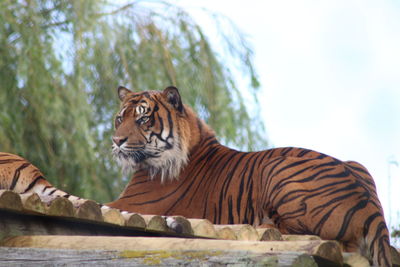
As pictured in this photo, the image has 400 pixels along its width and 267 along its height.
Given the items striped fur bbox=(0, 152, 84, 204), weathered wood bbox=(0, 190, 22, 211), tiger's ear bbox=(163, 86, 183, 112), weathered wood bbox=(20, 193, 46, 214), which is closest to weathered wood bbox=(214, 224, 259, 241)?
weathered wood bbox=(20, 193, 46, 214)

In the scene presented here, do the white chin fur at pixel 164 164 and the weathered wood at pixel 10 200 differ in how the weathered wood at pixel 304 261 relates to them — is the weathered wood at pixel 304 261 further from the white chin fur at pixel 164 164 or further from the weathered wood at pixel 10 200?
the white chin fur at pixel 164 164

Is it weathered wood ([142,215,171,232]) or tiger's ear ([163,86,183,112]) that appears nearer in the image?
weathered wood ([142,215,171,232])

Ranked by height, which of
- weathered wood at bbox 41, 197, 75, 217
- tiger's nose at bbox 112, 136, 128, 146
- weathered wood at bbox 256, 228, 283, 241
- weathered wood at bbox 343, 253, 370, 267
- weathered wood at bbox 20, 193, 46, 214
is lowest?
weathered wood at bbox 256, 228, 283, 241

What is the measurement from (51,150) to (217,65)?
2740 millimetres

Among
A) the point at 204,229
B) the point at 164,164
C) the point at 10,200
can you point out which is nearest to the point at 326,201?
the point at 204,229

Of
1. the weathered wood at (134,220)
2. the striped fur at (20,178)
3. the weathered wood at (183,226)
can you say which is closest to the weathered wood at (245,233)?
the weathered wood at (183,226)

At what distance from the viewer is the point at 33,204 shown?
3.14 m

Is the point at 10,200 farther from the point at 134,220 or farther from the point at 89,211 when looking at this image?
the point at 134,220

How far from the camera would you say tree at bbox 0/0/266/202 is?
285 inches

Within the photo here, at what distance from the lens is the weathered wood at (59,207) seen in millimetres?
3201

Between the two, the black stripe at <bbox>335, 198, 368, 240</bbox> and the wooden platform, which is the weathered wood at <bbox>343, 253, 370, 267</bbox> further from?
the black stripe at <bbox>335, 198, 368, 240</bbox>

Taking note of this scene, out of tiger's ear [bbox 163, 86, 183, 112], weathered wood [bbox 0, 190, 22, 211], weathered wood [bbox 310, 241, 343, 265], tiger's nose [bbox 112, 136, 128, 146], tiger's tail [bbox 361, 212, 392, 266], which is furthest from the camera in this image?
tiger's ear [bbox 163, 86, 183, 112]

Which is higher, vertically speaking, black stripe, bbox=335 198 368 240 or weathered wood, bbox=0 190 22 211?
weathered wood, bbox=0 190 22 211

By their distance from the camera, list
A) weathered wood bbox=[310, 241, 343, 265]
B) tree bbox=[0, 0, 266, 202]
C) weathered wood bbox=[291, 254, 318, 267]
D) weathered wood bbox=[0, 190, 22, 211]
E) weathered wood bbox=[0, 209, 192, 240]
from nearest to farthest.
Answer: weathered wood bbox=[291, 254, 318, 267] < weathered wood bbox=[310, 241, 343, 265] < weathered wood bbox=[0, 190, 22, 211] < weathered wood bbox=[0, 209, 192, 240] < tree bbox=[0, 0, 266, 202]
